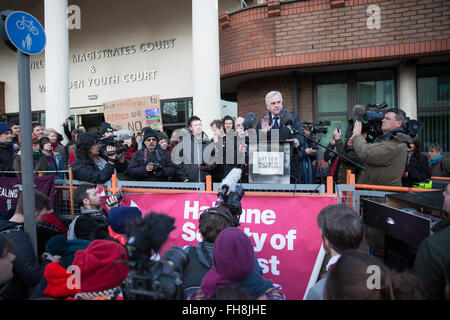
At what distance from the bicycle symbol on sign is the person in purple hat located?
226 centimetres

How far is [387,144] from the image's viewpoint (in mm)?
3494

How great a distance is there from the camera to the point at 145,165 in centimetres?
490

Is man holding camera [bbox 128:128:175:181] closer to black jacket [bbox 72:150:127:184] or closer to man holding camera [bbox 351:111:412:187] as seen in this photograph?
black jacket [bbox 72:150:127:184]

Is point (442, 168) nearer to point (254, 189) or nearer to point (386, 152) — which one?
point (386, 152)

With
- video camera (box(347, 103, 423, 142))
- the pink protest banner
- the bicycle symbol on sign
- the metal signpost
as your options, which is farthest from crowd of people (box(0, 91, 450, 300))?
the bicycle symbol on sign

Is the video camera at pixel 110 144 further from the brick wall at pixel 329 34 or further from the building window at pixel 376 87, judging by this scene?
the building window at pixel 376 87

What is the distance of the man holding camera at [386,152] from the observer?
3494mm

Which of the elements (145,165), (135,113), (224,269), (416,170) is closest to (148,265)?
(224,269)

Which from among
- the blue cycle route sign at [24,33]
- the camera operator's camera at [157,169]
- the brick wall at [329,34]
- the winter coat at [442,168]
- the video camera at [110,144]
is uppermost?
the brick wall at [329,34]

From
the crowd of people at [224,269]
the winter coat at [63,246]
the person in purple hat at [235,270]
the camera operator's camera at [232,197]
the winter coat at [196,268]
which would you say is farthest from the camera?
the winter coat at [63,246]

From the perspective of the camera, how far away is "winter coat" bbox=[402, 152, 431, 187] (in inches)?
189

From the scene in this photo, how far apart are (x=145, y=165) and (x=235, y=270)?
3.52m

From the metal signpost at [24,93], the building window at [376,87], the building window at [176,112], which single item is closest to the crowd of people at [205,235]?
the metal signpost at [24,93]

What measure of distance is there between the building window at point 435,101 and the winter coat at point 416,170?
395 centimetres
